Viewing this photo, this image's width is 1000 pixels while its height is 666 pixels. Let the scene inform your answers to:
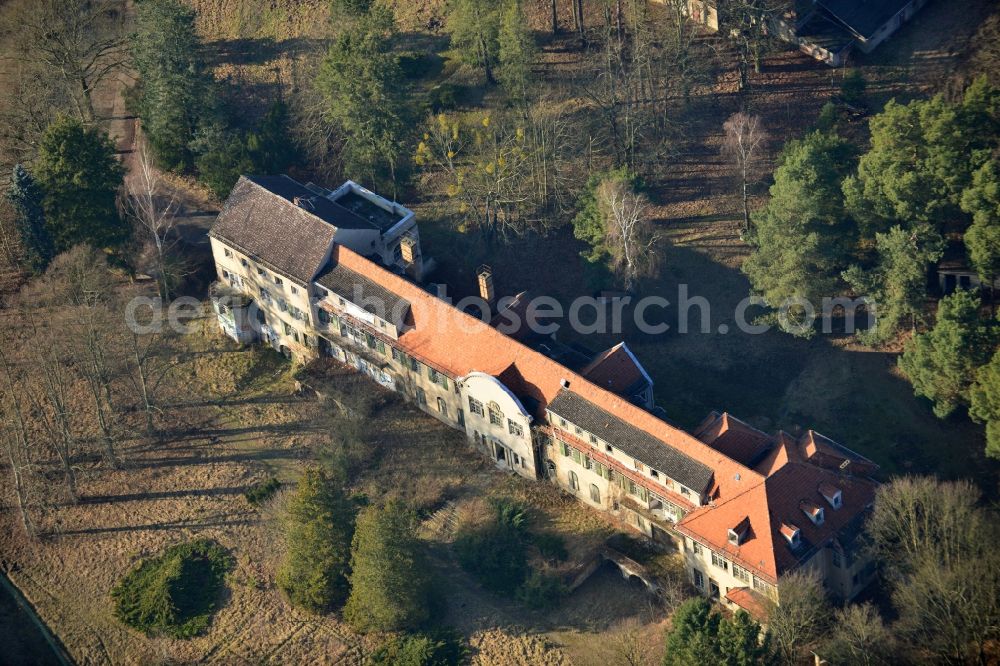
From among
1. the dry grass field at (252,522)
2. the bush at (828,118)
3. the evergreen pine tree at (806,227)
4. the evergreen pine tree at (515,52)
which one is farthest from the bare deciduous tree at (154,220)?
the bush at (828,118)

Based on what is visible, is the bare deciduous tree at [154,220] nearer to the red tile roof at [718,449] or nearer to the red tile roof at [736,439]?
the red tile roof at [718,449]

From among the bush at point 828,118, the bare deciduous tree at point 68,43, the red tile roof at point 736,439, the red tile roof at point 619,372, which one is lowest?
the red tile roof at point 736,439

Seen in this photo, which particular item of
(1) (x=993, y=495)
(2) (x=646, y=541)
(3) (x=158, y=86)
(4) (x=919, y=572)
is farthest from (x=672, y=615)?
(3) (x=158, y=86)

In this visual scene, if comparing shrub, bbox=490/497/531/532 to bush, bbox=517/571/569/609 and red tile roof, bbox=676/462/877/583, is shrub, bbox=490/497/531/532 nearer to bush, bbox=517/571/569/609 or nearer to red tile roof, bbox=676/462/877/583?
bush, bbox=517/571/569/609

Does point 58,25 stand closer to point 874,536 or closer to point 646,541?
point 646,541

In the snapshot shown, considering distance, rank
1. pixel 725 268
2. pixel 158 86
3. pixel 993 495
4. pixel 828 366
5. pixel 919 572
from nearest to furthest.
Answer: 1. pixel 919 572
2. pixel 993 495
3. pixel 828 366
4. pixel 725 268
5. pixel 158 86

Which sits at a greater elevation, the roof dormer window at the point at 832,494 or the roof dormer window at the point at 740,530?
the roof dormer window at the point at 832,494

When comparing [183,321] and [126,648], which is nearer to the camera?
[126,648]
